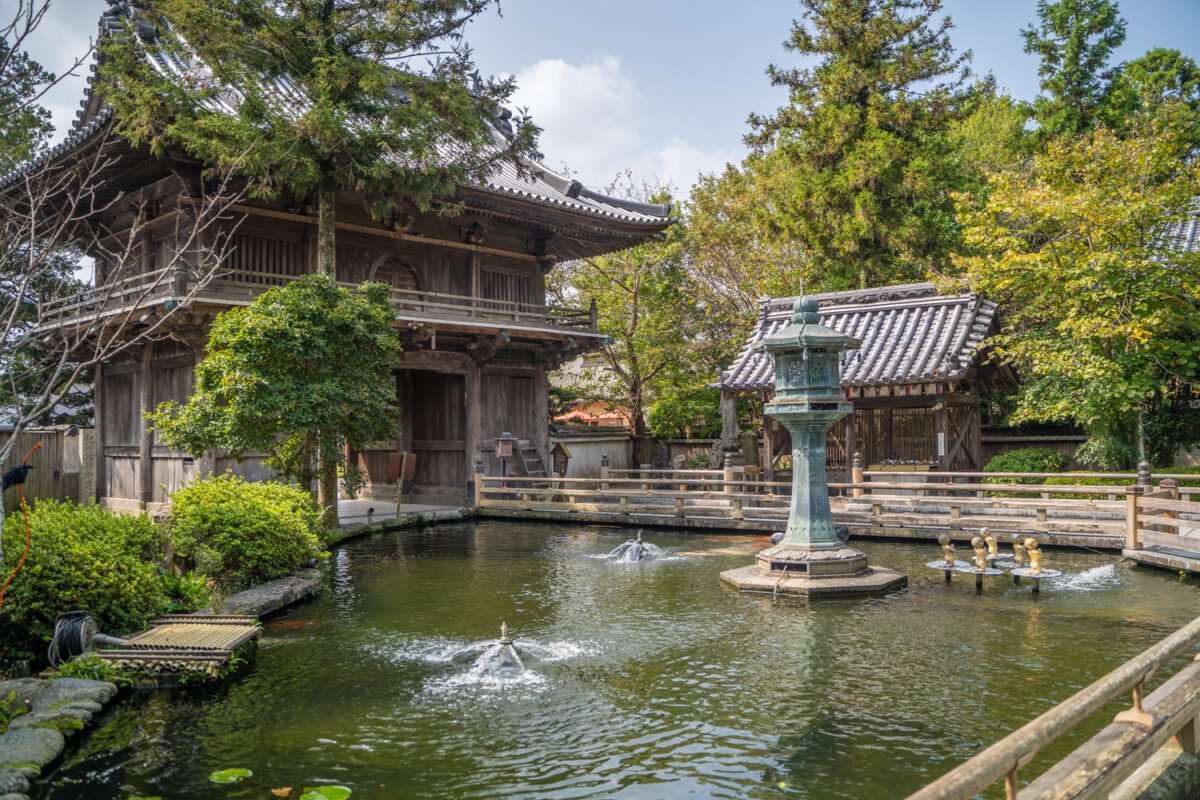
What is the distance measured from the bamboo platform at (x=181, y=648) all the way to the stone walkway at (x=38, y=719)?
328 millimetres

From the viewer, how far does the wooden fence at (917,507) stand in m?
12.7

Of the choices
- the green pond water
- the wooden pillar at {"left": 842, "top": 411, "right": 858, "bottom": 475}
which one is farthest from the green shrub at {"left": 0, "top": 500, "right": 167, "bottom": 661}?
the wooden pillar at {"left": 842, "top": 411, "right": 858, "bottom": 475}

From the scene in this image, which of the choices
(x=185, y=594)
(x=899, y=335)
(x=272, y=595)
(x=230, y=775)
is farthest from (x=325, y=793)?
(x=899, y=335)

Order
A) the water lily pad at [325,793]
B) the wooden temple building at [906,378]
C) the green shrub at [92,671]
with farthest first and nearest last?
the wooden temple building at [906,378], the green shrub at [92,671], the water lily pad at [325,793]

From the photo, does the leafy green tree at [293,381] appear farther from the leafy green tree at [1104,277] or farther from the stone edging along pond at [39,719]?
the leafy green tree at [1104,277]

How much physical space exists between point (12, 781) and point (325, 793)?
1714 millimetres

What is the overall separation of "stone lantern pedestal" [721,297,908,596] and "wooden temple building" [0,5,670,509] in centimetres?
895

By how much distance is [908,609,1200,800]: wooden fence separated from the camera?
294 cm

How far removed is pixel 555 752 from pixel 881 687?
104 inches

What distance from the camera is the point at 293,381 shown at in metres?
13.2

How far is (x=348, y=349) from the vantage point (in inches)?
540

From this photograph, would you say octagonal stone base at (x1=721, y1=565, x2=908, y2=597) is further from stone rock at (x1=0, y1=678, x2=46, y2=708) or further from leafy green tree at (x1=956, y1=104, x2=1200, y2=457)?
leafy green tree at (x1=956, y1=104, x2=1200, y2=457)

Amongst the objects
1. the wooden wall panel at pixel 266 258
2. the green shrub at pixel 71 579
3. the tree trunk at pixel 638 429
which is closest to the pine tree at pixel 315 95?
the wooden wall panel at pixel 266 258

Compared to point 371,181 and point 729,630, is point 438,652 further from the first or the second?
point 371,181
